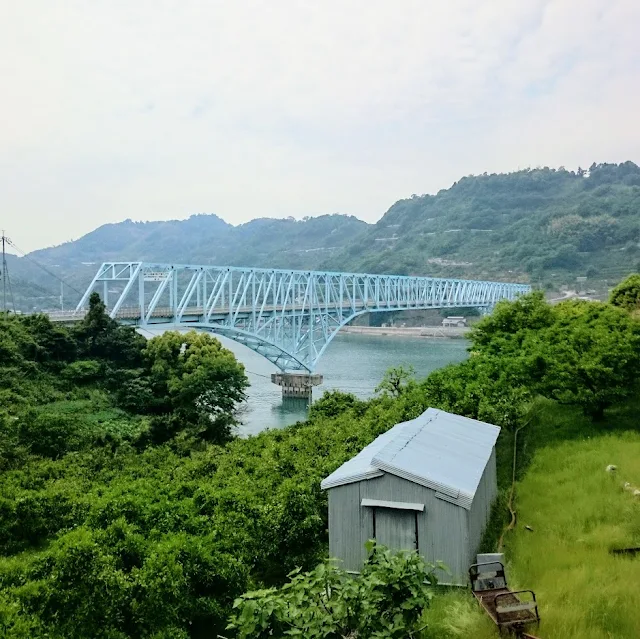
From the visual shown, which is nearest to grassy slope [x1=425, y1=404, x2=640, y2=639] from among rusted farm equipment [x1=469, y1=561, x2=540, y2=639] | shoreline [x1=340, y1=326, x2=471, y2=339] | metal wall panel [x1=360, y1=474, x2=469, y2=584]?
rusted farm equipment [x1=469, y1=561, x2=540, y2=639]

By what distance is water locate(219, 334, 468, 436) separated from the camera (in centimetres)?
3251

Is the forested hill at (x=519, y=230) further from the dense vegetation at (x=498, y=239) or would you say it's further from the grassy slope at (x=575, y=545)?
the grassy slope at (x=575, y=545)

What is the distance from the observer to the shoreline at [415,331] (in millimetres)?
80006

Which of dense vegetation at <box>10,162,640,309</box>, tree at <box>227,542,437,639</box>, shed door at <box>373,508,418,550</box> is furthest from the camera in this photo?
dense vegetation at <box>10,162,640,309</box>

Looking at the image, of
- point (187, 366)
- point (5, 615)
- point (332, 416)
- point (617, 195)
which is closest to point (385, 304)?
point (187, 366)

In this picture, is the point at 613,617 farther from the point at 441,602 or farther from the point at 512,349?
the point at 512,349

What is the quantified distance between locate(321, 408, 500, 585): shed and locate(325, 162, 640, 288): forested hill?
84.9m

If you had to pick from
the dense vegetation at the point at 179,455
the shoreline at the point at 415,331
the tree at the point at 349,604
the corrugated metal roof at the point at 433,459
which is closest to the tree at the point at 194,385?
the dense vegetation at the point at 179,455

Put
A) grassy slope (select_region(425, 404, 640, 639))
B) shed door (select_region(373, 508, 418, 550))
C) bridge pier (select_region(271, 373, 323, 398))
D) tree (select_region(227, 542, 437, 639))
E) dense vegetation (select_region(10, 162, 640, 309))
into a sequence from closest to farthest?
tree (select_region(227, 542, 437, 639))
grassy slope (select_region(425, 404, 640, 639))
shed door (select_region(373, 508, 418, 550))
bridge pier (select_region(271, 373, 323, 398))
dense vegetation (select_region(10, 162, 640, 309))

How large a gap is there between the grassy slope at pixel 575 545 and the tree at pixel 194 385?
12.6 metres

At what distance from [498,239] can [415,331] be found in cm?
4646

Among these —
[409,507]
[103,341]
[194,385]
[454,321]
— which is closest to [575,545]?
[409,507]

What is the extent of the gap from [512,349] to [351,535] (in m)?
13.5

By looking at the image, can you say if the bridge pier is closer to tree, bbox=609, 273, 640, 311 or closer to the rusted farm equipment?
tree, bbox=609, 273, 640, 311
